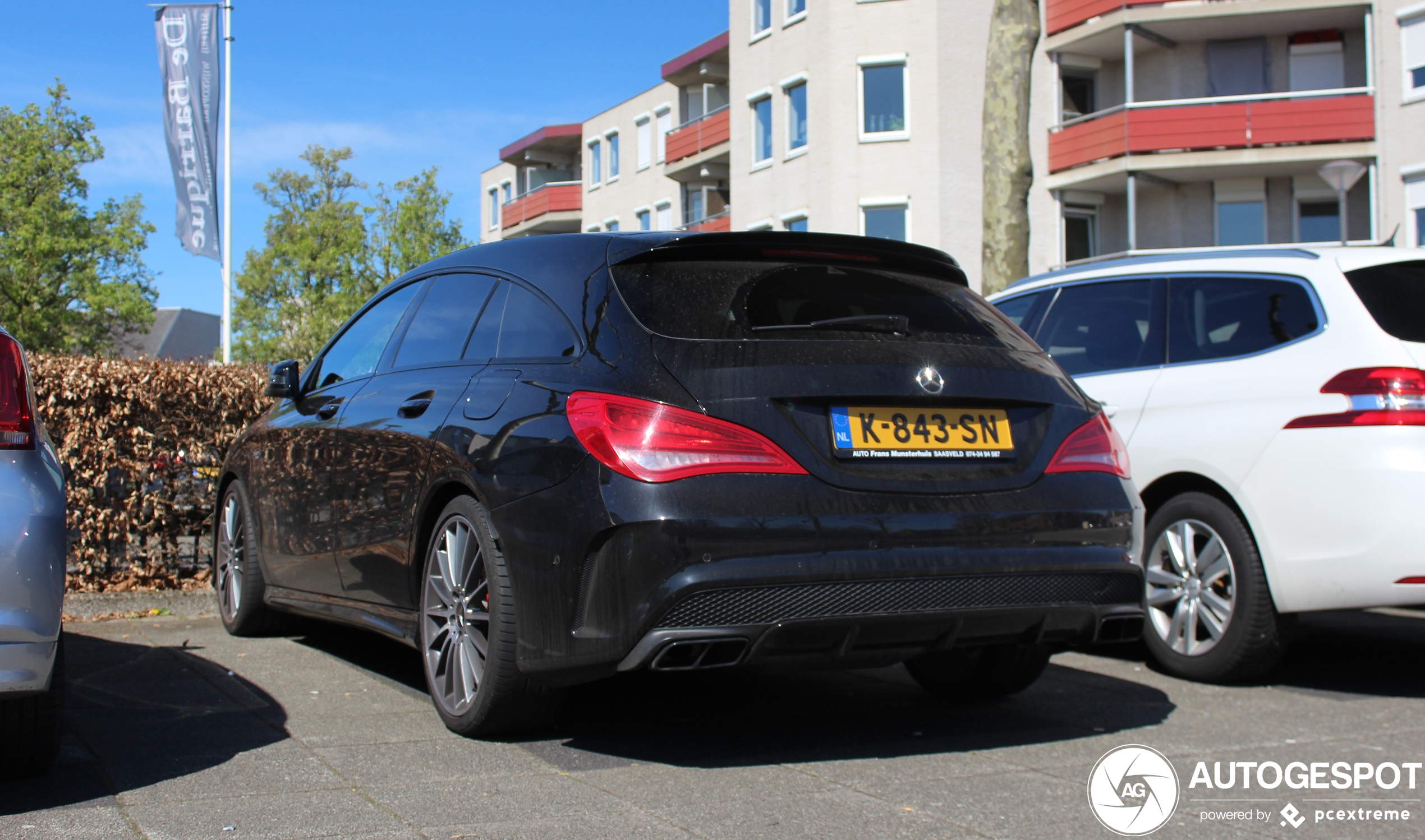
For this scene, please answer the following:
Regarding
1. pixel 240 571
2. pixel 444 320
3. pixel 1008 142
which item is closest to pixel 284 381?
pixel 240 571

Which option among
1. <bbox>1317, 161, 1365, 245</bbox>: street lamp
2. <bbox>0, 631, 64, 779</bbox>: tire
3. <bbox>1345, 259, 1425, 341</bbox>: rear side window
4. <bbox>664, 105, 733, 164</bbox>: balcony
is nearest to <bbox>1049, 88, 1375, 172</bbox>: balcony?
<bbox>1317, 161, 1365, 245</bbox>: street lamp

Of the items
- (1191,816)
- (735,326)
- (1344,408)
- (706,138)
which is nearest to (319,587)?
(735,326)

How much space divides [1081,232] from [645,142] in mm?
21973

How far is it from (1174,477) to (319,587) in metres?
3.59

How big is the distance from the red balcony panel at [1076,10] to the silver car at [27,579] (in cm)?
2879

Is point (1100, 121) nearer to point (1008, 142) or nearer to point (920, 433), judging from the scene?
point (1008, 142)

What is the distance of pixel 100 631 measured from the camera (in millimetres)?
6586

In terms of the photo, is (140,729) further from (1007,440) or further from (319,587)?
Result: (1007,440)

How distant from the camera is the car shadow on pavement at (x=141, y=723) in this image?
3668 mm

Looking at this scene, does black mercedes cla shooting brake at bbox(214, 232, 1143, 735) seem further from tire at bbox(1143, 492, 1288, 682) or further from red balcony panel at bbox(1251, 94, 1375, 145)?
red balcony panel at bbox(1251, 94, 1375, 145)

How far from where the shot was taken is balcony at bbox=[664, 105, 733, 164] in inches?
1641

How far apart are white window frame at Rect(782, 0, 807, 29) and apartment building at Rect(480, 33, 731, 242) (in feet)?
19.8

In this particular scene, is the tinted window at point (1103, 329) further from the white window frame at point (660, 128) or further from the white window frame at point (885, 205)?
the white window frame at point (660, 128)

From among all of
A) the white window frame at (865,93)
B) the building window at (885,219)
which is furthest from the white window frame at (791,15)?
the building window at (885,219)
